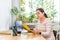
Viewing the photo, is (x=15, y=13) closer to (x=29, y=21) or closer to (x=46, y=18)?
(x=29, y=21)

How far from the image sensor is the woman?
11.9 feet

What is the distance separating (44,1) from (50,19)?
1.67ft

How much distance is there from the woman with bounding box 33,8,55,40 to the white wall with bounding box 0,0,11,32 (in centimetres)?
A: 75

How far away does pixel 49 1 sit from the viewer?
3.80 metres

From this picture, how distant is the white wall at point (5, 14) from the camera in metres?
3.40

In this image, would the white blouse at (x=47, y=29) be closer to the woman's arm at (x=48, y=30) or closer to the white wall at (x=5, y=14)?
the woman's arm at (x=48, y=30)

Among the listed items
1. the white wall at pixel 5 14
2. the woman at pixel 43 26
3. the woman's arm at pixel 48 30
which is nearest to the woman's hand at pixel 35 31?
the woman at pixel 43 26

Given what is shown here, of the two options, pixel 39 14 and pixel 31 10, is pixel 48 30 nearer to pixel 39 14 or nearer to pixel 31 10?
pixel 39 14

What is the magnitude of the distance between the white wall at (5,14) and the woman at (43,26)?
0.75m

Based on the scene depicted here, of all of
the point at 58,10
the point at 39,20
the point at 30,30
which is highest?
the point at 58,10

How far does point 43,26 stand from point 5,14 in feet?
3.32

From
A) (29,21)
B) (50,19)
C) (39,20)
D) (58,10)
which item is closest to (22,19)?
(29,21)

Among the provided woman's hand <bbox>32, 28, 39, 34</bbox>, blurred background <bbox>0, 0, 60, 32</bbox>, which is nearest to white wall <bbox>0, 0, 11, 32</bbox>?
blurred background <bbox>0, 0, 60, 32</bbox>

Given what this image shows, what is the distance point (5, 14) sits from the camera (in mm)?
3461
